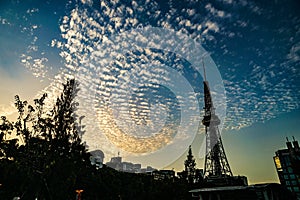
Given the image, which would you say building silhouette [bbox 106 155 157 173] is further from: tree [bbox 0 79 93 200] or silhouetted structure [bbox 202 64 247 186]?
tree [bbox 0 79 93 200]

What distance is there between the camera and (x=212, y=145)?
3897 centimetres

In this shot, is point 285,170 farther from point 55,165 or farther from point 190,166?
point 55,165

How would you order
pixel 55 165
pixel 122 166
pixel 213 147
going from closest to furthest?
pixel 55 165 < pixel 213 147 < pixel 122 166

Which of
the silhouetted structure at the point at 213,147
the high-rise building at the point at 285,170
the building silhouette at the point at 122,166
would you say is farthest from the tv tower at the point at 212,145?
the building silhouette at the point at 122,166

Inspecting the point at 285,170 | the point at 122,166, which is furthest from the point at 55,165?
the point at 122,166

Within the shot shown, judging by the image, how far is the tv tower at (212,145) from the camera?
120ft

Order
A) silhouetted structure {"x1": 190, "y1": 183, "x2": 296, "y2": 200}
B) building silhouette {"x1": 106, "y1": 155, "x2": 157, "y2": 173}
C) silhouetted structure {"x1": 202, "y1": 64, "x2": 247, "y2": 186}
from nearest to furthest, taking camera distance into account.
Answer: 1. silhouetted structure {"x1": 190, "y1": 183, "x2": 296, "y2": 200}
2. silhouetted structure {"x1": 202, "y1": 64, "x2": 247, "y2": 186}
3. building silhouette {"x1": 106, "y1": 155, "x2": 157, "y2": 173}

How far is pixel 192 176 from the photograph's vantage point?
39.8 metres

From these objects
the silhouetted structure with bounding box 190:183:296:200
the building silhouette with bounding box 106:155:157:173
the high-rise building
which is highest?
the building silhouette with bounding box 106:155:157:173

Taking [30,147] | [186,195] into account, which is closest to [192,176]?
[186,195]

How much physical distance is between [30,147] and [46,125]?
2.36 m

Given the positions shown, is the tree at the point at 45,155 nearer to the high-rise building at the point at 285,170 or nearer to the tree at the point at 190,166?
the tree at the point at 190,166

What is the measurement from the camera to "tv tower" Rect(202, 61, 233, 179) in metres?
36.7

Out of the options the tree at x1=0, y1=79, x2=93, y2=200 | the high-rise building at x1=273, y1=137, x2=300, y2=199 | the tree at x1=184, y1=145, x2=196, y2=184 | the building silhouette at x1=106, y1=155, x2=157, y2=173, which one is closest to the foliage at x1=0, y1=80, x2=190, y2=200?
the tree at x1=0, y1=79, x2=93, y2=200
